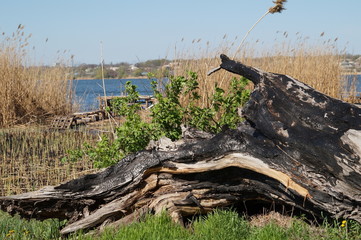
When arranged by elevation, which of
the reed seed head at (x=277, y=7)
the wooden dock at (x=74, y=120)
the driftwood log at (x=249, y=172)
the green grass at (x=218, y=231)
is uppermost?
the reed seed head at (x=277, y=7)

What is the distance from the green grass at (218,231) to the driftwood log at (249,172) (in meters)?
0.13

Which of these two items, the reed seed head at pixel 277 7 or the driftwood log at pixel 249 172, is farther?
the reed seed head at pixel 277 7

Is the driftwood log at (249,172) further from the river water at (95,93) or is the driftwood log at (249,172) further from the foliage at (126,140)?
the river water at (95,93)

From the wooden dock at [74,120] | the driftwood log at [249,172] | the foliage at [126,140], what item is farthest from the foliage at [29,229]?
the wooden dock at [74,120]

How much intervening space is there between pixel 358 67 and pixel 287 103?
11.3 m

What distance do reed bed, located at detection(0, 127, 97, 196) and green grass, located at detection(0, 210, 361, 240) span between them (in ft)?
8.68

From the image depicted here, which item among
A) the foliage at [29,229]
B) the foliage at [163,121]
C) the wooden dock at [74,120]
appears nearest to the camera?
the foliage at [29,229]

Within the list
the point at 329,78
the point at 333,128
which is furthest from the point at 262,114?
the point at 329,78

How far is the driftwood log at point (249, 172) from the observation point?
4.02 m

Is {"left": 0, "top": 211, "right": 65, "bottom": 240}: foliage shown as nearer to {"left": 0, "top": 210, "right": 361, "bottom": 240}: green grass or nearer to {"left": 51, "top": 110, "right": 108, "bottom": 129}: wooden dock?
{"left": 0, "top": 210, "right": 361, "bottom": 240}: green grass

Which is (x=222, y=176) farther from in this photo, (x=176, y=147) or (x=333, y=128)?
(x=333, y=128)

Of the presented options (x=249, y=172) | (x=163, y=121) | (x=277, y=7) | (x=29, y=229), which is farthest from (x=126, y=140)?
(x=277, y=7)

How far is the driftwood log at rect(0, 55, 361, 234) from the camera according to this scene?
4023 mm

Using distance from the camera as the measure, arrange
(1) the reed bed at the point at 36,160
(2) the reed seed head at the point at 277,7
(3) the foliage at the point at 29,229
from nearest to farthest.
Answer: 1. (3) the foliage at the point at 29,229
2. (2) the reed seed head at the point at 277,7
3. (1) the reed bed at the point at 36,160
